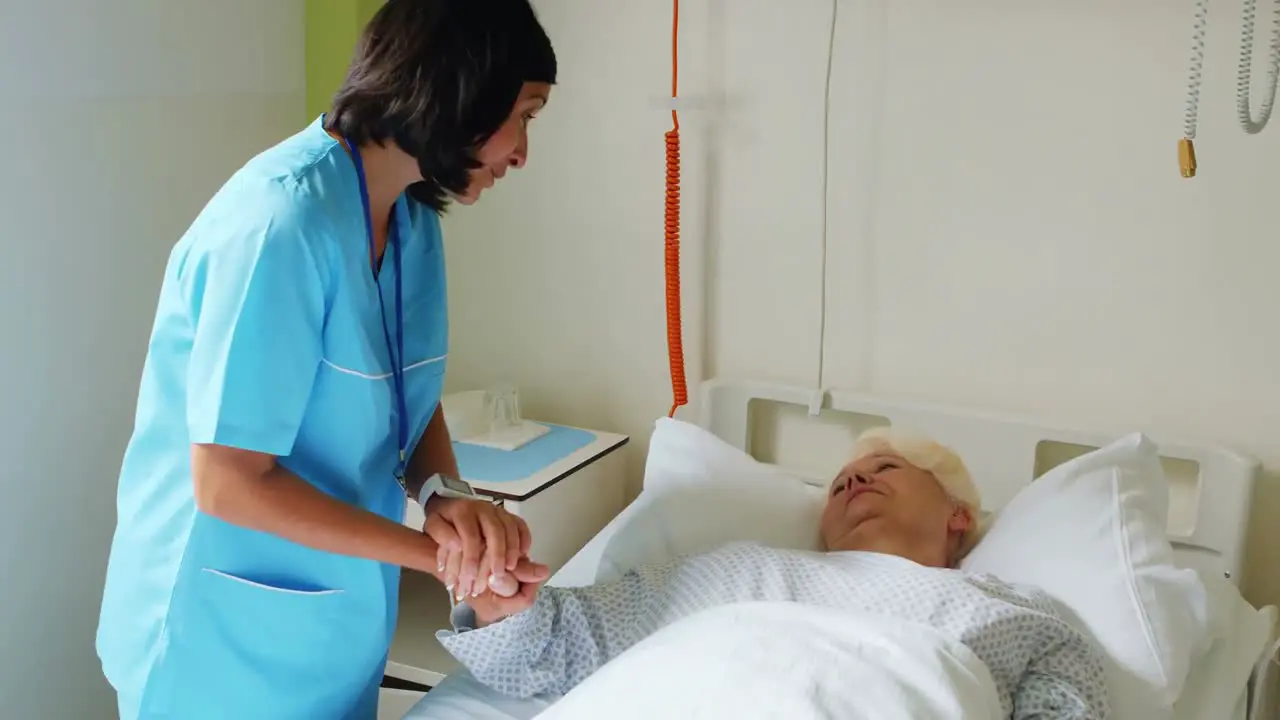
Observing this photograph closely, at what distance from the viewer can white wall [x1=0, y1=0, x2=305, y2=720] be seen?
1788mm

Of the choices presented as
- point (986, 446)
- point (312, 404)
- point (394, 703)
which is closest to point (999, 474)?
point (986, 446)

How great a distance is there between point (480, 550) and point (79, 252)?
1156 mm

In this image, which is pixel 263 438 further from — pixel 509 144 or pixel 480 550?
pixel 509 144

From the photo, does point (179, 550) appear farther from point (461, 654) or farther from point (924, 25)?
point (924, 25)

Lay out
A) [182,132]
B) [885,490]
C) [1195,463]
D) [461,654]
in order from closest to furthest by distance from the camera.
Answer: [461,654] → [885,490] → [1195,463] → [182,132]

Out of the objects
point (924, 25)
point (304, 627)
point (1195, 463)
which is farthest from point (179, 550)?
point (1195, 463)

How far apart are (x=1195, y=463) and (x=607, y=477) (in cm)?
109

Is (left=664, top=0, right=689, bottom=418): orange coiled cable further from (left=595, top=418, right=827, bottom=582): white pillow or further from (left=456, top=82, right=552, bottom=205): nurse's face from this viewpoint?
(left=456, top=82, right=552, bottom=205): nurse's face

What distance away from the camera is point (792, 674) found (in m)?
1.16

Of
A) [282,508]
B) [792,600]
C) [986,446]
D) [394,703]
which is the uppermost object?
[282,508]

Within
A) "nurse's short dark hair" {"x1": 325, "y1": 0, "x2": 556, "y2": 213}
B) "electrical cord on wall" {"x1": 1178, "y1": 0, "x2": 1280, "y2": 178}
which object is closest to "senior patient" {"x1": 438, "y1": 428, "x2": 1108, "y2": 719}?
"nurse's short dark hair" {"x1": 325, "y1": 0, "x2": 556, "y2": 213}

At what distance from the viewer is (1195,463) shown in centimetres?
189

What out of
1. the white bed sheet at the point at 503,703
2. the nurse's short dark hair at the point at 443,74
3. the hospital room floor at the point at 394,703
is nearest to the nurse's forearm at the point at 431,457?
the white bed sheet at the point at 503,703

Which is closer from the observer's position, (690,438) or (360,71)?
(360,71)
